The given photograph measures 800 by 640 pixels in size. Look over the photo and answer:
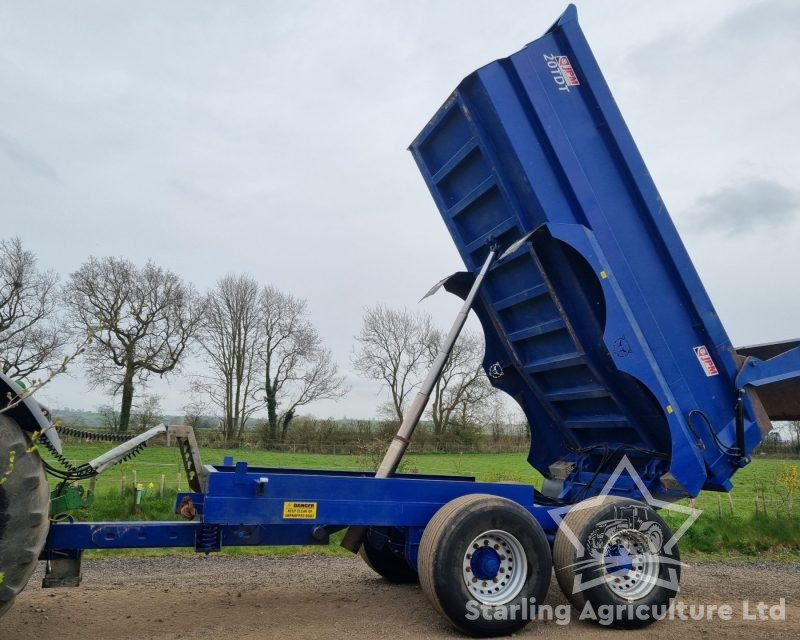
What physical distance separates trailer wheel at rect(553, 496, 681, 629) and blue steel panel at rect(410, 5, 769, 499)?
537mm

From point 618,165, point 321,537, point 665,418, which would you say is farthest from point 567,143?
point 321,537

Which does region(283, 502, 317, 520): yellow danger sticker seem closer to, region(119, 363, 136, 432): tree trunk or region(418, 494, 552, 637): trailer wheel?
region(418, 494, 552, 637): trailer wheel

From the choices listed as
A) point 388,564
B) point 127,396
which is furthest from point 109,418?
point 388,564

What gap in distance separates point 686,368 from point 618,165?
6.30 ft

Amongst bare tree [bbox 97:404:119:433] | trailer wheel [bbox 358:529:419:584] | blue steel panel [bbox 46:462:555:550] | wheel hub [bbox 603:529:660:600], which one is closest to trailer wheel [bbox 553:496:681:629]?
wheel hub [bbox 603:529:660:600]

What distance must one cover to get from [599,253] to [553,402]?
6.73 ft

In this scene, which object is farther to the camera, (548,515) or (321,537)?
(548,515)

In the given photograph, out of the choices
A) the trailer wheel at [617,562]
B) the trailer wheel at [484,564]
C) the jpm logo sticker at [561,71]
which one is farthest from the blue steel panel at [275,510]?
the jpm logo sticker at [561,71]

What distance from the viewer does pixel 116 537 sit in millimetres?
4602

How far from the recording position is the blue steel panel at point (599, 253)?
556 cm

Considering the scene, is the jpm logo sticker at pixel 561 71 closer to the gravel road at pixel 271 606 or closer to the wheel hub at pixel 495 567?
the wheel hub at pixel 495 567

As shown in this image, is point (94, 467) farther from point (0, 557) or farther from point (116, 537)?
point (0, 557)

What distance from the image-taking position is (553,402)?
7.00 m

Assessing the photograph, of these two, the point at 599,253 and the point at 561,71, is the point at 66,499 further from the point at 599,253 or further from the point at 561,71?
the point at 561,71
